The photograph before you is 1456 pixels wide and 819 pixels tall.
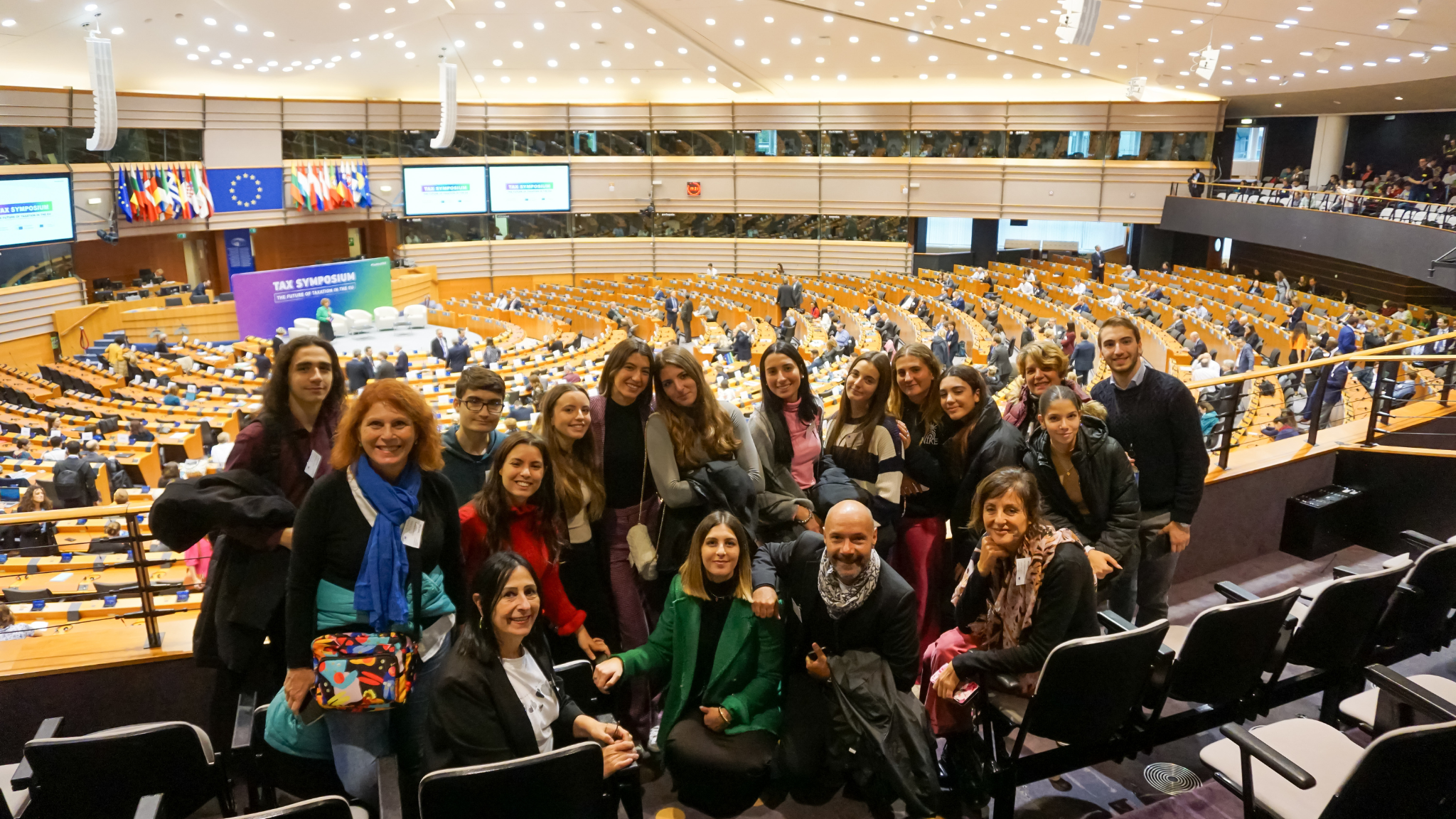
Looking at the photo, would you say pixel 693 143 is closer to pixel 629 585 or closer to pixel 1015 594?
pixel 629 585

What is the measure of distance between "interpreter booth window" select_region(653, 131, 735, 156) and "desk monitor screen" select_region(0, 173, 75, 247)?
14.8 m

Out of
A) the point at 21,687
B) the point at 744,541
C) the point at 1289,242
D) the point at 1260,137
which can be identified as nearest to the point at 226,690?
the point at 21,687

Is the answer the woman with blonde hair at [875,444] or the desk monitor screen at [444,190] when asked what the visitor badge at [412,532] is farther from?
the desk monitor screen at [444,190]

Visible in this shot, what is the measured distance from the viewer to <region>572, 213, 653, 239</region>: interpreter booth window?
28000 mm

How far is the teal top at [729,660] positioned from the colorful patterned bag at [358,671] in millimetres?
766

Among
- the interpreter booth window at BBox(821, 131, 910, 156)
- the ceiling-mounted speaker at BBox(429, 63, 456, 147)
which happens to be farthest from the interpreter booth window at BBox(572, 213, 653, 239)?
the ceiling-mounted speaker at BBox(429, 63, 456, 147)

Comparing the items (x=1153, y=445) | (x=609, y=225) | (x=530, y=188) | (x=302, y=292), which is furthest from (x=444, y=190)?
(x=1153, y=445)

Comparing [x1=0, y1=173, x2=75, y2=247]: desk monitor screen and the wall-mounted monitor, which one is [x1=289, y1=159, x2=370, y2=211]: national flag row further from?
[x1=0, y1=173, x2=75, y2=247]: desk monitor screen

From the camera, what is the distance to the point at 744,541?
2961 mm

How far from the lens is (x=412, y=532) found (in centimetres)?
254

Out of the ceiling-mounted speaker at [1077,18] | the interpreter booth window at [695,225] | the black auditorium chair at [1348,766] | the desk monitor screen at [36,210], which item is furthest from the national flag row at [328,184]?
the black auditorium chair at [1348,766]

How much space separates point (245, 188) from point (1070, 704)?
24.4 metres

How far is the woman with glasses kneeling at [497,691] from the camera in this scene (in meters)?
2.48

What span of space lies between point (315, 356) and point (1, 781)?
57.3 inches
